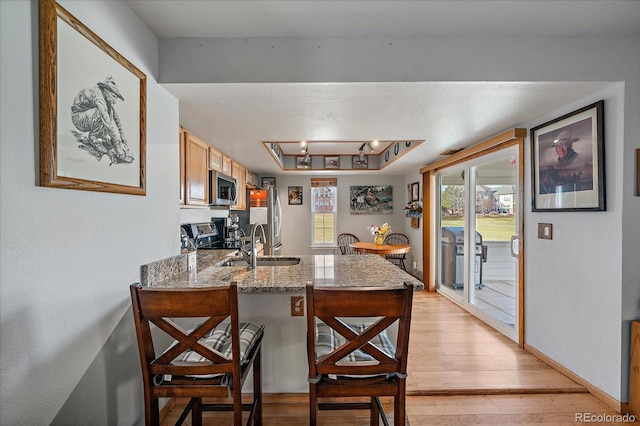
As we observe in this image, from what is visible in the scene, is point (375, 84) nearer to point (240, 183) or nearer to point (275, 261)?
point (275, 261)

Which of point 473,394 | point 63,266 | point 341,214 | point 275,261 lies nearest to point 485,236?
point 473,394

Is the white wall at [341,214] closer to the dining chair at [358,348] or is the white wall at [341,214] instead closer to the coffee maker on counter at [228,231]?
the coffee maker on counter at [228,231]

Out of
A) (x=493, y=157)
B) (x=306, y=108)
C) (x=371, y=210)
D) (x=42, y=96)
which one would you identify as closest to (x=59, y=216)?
(x=42, y=96)

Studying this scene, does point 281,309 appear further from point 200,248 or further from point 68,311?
point 200,248

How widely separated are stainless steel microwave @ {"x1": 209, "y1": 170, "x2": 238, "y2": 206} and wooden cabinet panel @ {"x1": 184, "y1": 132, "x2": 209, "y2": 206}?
6cm

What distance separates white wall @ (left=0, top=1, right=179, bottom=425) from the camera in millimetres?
867

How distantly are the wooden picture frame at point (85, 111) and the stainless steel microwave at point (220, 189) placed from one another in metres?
1.62

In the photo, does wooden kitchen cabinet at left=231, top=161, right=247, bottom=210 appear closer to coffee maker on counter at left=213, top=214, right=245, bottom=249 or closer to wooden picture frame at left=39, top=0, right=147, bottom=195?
coffee maker on counter at left=213, top=214, right=245, bottom=249

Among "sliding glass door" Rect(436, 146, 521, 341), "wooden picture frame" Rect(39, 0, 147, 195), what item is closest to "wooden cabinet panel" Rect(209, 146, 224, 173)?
"wooden picture frame" Rect(39, 0, 147, 195)

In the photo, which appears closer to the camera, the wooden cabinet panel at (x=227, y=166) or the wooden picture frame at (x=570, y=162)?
the wooden picture frame at (x=570, y=162)

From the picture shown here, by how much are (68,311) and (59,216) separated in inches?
14.3

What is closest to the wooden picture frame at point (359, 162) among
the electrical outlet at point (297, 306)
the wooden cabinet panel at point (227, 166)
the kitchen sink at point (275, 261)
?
the wooden cabinet panel at point (227, 166)

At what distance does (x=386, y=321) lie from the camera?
113cm

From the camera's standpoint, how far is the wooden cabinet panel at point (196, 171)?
8.39 ft
